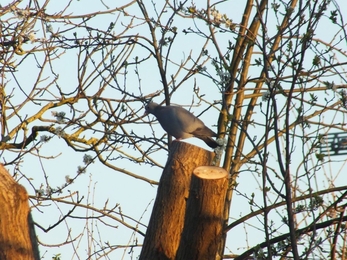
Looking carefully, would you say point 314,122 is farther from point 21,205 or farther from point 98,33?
point 21,205

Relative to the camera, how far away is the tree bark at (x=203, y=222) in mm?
3564

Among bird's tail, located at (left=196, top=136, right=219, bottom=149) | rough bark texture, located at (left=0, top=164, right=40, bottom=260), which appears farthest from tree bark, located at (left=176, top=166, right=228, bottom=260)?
bird's tail, located at (left=196, top=136, right=219, bottom=149)

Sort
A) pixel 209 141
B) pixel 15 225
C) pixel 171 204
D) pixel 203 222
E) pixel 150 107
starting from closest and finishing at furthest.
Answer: pixel 15 225 → pixel 203 222 → pixel 171 204 → pixel 209 141 → pixel 150 107

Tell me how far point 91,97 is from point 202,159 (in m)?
2.43

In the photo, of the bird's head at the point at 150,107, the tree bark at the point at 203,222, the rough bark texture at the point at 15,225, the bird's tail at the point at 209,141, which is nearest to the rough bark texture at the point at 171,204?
the tree bark at the point at 203,222

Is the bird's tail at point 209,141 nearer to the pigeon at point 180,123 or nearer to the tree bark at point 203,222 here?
the pigeon at point 180,123

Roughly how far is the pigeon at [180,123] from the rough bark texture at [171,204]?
2283mm

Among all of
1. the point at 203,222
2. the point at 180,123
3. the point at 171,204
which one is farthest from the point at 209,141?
the point at 203,222

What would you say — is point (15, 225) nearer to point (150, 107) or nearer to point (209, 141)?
point (209, 141)

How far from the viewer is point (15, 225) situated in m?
3.41

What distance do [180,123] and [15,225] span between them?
343cm

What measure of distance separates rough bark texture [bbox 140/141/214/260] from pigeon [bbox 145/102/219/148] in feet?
7.49

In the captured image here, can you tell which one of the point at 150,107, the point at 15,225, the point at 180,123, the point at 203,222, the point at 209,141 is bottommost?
the point at 15,225

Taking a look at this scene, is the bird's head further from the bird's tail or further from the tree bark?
the tree bark
